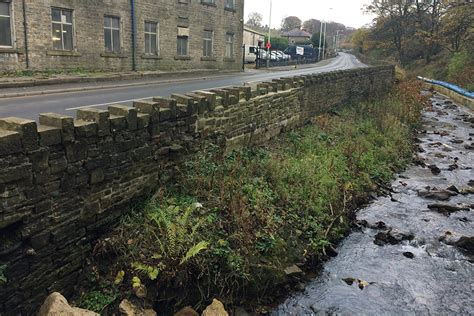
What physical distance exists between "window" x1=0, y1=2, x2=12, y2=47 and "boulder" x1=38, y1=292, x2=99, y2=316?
15.9 m

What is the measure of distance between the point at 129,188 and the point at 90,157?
1.06 m

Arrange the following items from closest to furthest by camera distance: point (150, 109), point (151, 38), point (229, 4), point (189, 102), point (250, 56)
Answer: point (150, 109), point (189, 102), point (151, 38), point (229, 4), point (250, 56)

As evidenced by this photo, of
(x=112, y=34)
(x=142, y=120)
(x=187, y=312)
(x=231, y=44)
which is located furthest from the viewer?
(x=231, y=44)

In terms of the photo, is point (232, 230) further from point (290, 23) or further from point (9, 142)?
point (290, 23)

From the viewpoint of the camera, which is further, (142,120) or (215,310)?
(142,120)

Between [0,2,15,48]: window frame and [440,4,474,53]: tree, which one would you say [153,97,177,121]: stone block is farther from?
[440,4,474,53]: tree

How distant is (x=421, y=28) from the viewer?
49.2m

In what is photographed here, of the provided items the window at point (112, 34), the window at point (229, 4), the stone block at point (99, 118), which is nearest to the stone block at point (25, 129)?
the stone block at point (99, 118)

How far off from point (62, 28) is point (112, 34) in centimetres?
321

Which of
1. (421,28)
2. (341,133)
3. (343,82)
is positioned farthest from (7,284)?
(421,28)

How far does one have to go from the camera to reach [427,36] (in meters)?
44.9

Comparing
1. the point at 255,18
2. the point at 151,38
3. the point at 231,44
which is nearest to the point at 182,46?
the point at 151,38

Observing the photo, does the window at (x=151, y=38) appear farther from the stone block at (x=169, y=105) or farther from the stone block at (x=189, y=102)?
the stone block at (x=169, y=105)

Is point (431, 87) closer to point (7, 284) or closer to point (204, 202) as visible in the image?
point (204, 202)
